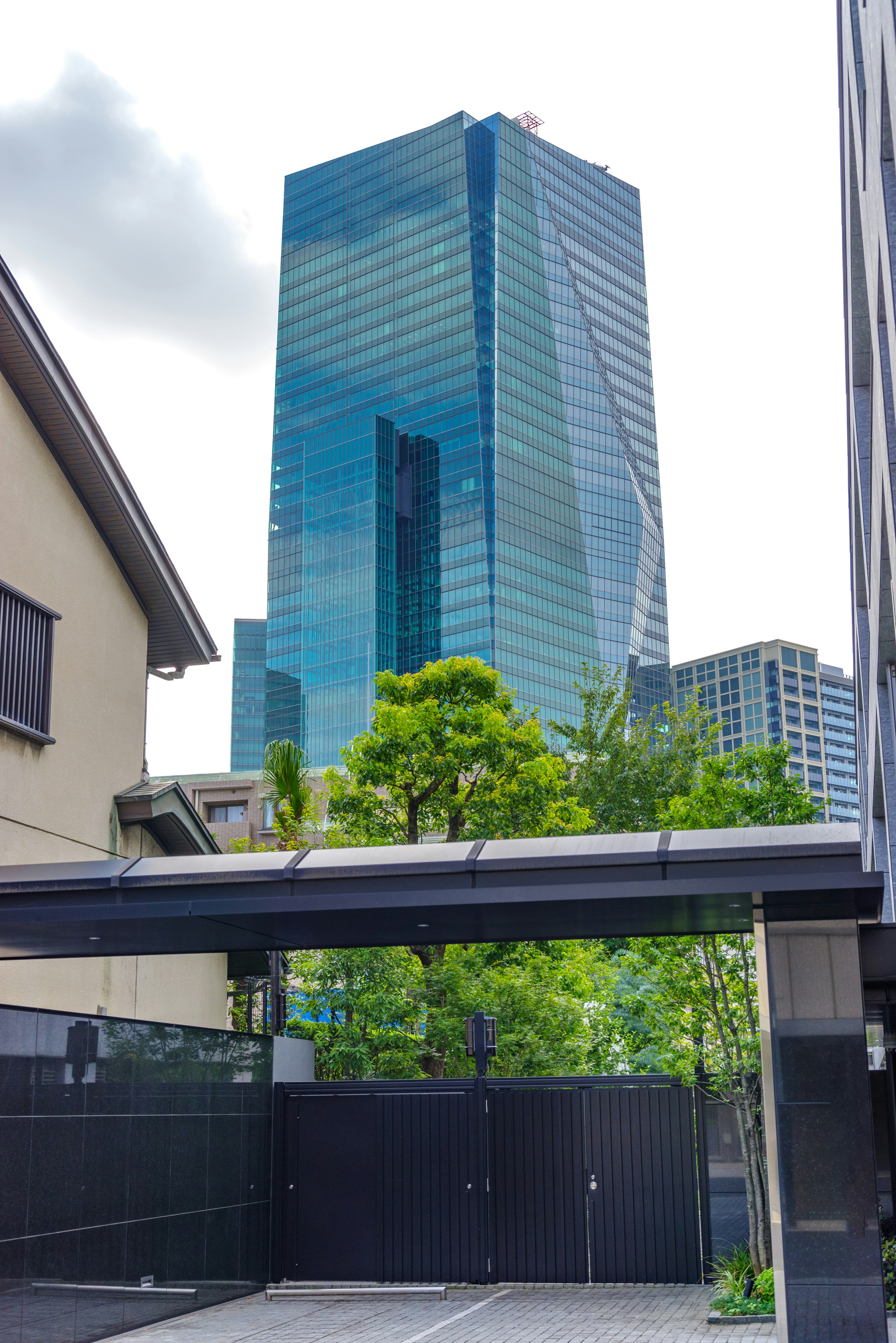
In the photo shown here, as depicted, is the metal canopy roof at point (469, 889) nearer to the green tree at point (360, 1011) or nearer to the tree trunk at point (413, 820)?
the green tree at point (360, 1011)

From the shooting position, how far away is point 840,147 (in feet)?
64.1

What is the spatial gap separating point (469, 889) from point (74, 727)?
23.5ft

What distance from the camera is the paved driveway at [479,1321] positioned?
11.2 m

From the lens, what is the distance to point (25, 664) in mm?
13531

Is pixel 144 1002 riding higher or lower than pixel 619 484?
lower

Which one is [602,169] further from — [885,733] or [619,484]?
[885,733]

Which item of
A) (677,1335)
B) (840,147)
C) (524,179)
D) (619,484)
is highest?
(524,179)

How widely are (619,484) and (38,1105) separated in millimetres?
162799

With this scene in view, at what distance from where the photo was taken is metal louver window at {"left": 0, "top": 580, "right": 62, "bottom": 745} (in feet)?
43.2

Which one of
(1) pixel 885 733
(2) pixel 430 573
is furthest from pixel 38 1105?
(2) pixel 430 573

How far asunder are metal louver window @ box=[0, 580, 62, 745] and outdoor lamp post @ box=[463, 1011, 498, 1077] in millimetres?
6192

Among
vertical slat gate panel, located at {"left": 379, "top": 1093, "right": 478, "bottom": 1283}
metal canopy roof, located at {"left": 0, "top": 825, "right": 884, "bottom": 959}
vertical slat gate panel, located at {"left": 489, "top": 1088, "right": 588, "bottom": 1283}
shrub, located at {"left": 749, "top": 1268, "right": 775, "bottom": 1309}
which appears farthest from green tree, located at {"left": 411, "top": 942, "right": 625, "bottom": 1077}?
metal canopy roof, located at {"left": 0, "top": 825, "right": 884, "bottom": 959}

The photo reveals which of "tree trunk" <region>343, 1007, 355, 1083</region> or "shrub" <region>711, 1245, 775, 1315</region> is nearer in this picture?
"shrub" <region>711, 1245, 775, 1315</region>

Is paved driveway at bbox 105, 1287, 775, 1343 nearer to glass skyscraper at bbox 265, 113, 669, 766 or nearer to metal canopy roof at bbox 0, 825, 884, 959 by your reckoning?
metal canopy roof at bbox 0, 825, 884, 959
